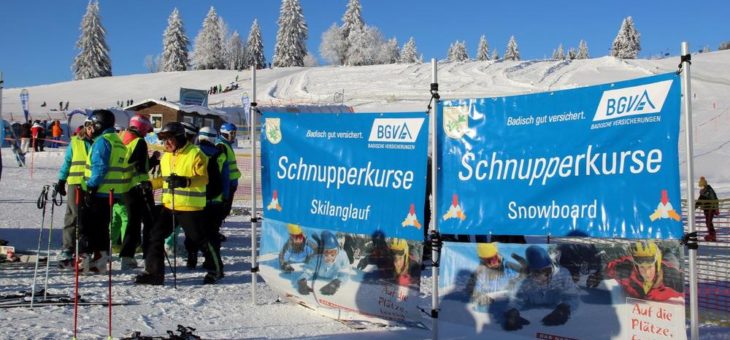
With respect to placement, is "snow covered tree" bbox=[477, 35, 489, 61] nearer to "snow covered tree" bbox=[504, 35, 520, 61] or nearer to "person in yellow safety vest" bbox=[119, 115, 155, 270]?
"snow covered tree" bbox=[504, 35, 520, 61]

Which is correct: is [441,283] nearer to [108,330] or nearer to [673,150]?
[673,150]

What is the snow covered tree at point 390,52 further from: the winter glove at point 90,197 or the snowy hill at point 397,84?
the winter glove at point 90,197

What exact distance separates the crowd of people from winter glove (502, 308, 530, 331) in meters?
3.35

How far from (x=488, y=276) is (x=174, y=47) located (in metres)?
98.7

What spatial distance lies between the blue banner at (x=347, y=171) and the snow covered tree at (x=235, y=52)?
4464 inches

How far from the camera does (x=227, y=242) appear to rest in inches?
409

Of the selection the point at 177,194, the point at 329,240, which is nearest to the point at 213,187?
the point at 177,194

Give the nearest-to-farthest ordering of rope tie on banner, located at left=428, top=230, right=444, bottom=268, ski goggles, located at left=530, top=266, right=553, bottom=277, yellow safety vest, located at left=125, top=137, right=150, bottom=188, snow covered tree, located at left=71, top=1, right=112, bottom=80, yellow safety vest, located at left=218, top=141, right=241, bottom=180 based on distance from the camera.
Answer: ski goggles, located at left=530, top=266, right=553, bottom=277 → rope tie on banner, located at left=428, top=230, right=444, bottom=268 → yellow safety vest, located at left=125, top=137, right=150, bottom=188 → yellow safety vest, located at left=218, top=141, right=241, bottom=180 → snow covered tree, located at left=71, top=1, right=112, bottom=80

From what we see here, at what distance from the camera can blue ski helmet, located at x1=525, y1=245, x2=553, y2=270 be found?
4.62 metres

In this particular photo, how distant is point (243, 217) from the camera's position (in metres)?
14.1

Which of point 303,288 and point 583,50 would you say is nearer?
point 303,288

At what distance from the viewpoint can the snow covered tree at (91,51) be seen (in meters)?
90.4

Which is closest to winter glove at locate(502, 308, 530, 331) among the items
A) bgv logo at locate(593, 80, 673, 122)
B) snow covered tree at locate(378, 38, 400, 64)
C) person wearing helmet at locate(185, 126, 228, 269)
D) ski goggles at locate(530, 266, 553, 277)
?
ski goggles at locate(530, 266, 553, 277)

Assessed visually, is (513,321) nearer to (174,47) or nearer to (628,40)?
(174,47)
